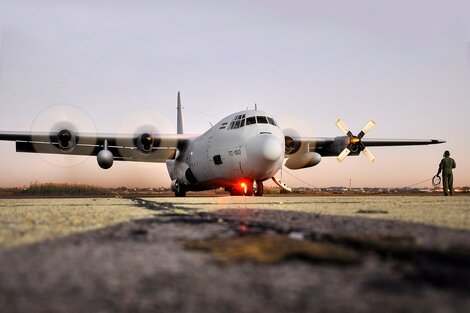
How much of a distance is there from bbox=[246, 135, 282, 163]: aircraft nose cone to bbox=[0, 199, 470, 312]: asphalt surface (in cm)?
1237

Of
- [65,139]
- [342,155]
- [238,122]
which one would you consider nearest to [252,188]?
[238,122]

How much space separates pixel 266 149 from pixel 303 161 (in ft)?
27.4

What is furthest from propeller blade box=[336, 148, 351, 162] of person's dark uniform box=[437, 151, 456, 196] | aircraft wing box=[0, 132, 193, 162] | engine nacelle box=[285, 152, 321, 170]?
aircraft wing box=[0, 132, 193, 162]

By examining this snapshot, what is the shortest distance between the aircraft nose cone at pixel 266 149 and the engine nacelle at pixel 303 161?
7.78 metres

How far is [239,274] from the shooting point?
2369 mm

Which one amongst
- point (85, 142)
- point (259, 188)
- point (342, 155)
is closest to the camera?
point (259, 188)

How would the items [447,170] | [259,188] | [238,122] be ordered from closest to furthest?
[238,122] < [259,188] < [447,170]

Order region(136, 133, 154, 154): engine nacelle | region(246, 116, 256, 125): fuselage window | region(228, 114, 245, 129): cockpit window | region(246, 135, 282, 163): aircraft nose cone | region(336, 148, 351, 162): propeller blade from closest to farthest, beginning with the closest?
region(246, 135, 282, 163): aircraft nose cone
region(246, 116, 256, 125): fuselage window
region(228, 114, 245, 129): cockpit window
region(336, 148, 351, 162): propeller blade
region(136, 133, 154, 154): engine nacelle

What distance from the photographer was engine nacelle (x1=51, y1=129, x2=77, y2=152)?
913 inches

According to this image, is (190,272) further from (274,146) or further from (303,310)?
(274,146)

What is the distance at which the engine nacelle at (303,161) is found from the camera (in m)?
24.1

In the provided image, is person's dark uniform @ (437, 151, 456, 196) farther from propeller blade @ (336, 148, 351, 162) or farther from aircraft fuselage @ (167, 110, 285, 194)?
aircraft fuselage @ (167, 110, 285, 194)

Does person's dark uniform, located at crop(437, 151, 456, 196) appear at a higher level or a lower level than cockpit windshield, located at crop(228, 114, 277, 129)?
lower

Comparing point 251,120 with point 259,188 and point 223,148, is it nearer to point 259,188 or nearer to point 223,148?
point 223,148
